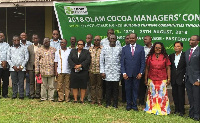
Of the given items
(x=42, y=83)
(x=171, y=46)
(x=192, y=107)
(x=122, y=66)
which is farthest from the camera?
(x=42, y=83)

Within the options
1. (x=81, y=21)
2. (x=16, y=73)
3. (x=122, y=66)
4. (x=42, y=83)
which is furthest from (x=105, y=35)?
(x=16, y=73)

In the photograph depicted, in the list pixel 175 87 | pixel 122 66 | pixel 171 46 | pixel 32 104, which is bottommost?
pixel 32 104

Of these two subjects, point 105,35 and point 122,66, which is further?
point 105,35

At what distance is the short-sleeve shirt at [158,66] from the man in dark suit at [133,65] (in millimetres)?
218

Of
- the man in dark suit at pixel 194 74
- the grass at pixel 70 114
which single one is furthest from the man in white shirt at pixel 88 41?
the man in dark suit at pixel 194 74

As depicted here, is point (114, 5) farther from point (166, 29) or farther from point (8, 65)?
point (8, 65)

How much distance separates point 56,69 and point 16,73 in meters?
1.12

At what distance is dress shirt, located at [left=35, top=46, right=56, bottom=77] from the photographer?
7.12 metres

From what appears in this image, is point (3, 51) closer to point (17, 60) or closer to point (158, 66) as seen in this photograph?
point (17, 60)

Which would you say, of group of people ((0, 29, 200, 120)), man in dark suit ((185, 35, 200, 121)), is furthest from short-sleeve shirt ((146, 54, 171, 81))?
man in dark suit ((185, 35, 200, 121))

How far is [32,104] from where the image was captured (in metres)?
6.92

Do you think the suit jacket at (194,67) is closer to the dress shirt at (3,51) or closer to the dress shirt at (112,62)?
the dress shirt at (112,62)

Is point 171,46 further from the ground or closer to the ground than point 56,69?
further from the ground

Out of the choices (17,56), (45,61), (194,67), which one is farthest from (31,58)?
(194,67)
